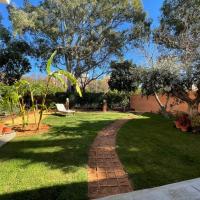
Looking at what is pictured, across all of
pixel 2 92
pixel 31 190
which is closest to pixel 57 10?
pixel 2 92

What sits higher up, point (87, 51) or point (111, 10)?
point (111, 10)

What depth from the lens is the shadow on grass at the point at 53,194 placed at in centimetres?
430

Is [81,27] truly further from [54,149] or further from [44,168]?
[44,168]

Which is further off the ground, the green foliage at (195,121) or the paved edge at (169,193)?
the green foliage at (195,121)

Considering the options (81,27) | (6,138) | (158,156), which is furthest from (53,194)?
(81,27)

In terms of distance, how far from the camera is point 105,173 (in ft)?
18.0

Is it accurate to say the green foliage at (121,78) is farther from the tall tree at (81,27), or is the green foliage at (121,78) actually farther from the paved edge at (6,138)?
the paved edge at (6,138)

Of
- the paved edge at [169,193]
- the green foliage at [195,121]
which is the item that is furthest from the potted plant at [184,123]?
the paved edge at [169,193]

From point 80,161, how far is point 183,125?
6.38 meters

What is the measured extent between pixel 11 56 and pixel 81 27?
6767 millimetres

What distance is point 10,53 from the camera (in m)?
22.5

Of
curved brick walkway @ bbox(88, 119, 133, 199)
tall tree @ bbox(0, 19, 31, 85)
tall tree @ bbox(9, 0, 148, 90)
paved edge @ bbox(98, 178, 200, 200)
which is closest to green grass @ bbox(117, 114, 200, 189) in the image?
curved brick walkway @ bbox(88, 119, 133, 199)

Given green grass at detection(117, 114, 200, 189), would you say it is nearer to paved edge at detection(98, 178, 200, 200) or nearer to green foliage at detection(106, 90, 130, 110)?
paved edge at detection(98, 178, 200, 200)

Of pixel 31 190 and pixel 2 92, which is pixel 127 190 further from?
pixel 2 92
